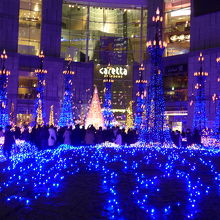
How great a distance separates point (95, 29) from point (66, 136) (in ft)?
102

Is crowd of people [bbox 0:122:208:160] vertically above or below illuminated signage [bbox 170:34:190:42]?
below

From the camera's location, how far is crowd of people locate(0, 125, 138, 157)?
64.5 ft

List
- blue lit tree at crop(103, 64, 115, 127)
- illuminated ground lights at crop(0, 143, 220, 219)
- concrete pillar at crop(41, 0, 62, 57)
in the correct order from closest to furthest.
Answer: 1. illuminated ground lights at crop(0, 143, 220, 219)
2. blue lit tree at crop(103, 64, 115, 127)
3. concrete pillar at crop(41, 0, 62, 57)

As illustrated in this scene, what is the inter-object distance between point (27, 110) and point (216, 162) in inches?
1178

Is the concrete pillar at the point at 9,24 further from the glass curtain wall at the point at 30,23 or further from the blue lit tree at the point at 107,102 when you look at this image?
the blue lit tree at the point at 107,102

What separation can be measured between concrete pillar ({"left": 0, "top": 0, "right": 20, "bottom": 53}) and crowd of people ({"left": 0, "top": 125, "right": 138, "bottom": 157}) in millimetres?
21594

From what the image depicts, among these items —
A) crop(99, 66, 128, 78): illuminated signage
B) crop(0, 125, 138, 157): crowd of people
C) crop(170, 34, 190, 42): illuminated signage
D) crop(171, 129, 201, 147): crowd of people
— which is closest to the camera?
crop(0, 125, 138, 157): crowd of people

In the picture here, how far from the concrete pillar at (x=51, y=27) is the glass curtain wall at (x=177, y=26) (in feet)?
39.4

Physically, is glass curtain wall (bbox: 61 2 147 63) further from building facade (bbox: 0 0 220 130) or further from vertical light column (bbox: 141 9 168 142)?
vertical light column (bbox: 141 9 168 142)

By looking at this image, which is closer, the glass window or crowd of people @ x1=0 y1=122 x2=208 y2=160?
crowd of people @ x1=0 y1=122 x2=208 y2=160

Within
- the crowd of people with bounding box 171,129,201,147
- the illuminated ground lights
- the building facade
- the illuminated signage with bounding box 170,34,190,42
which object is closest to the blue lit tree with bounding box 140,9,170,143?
the illuminated ground lights

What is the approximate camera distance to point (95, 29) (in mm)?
50312

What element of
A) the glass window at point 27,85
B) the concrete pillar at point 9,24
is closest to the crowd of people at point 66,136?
the concrete pillar at point 9,24

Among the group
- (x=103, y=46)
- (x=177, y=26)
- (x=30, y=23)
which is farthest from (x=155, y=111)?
(x=103, y=46)
